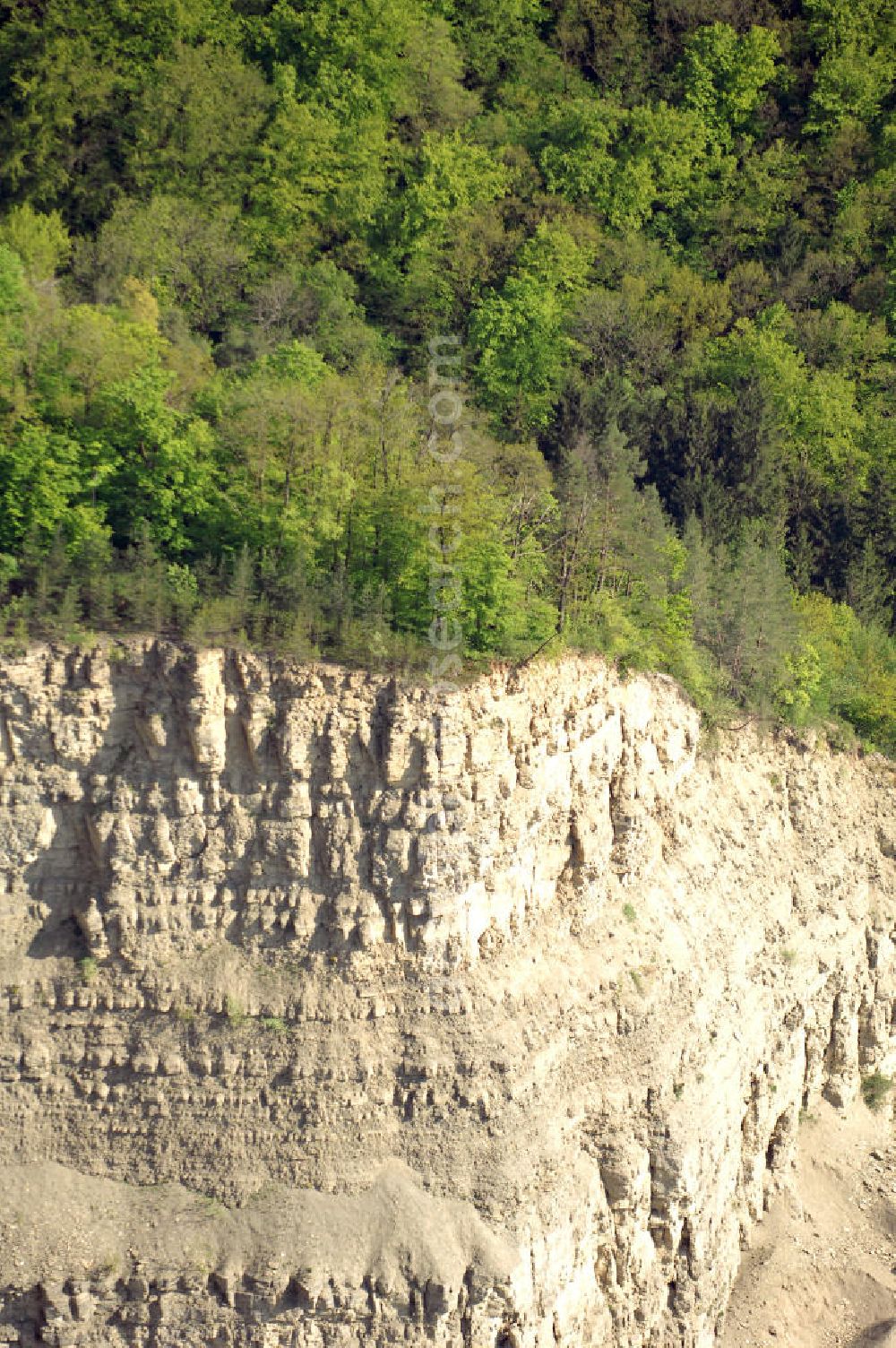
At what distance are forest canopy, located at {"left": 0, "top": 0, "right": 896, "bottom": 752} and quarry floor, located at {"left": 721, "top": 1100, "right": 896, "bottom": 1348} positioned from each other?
985 centimetres

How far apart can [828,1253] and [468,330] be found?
24.0 meters

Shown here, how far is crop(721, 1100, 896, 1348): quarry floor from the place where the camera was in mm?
40094

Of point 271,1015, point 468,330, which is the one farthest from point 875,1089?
point 468,330

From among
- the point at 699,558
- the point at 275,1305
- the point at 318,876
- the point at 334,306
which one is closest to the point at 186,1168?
the point at 275,1305

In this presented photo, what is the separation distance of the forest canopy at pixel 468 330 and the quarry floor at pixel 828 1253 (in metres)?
9.85

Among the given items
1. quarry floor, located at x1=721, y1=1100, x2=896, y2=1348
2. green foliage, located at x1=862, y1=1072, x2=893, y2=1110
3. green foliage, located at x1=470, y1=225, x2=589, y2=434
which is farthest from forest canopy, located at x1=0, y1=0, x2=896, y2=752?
quarry floor, located at x1=721, y1=1100, x2=896, y2=1348

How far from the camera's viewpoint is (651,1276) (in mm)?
37688

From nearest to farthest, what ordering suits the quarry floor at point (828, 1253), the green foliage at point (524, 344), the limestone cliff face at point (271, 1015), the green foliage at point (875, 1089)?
the limestone cliff face at point (271, 1015) → the quarry floor at point (828, 1253) → the green foliage at point (875, 1089) → the green foliage at point (524, 344)

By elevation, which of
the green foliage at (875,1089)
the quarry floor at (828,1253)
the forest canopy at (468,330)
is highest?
the forest canopy at (468,330)

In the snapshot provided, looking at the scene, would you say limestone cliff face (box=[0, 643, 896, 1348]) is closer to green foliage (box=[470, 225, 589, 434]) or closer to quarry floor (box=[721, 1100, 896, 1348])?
quarry floor (box=[721, 1100, 896, 1348])

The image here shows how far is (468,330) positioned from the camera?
4831 cm

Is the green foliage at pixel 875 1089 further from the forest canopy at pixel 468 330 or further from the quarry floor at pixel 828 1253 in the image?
the forest canopy at pixel 468 330

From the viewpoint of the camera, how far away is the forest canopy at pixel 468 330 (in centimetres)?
3638

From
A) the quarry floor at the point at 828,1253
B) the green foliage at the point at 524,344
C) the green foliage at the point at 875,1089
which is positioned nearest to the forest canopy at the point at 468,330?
the green foliage at the point at 524,344
